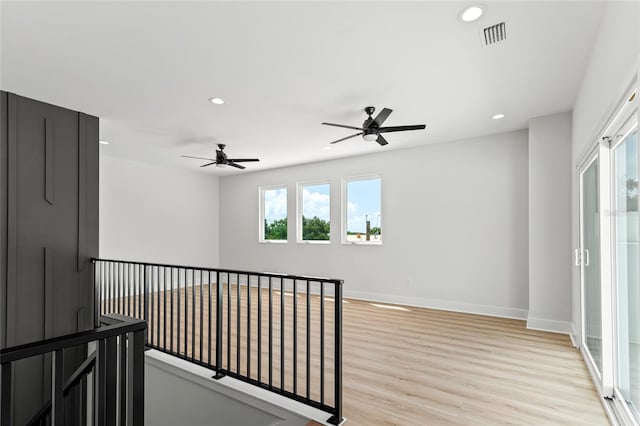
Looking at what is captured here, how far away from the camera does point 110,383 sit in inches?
52.3

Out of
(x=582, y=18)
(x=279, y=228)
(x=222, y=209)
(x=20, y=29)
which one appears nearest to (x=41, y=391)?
(x=20, y=29)

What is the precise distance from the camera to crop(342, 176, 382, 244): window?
6105 millimetres


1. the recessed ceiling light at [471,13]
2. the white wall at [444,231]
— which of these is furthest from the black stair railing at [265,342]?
the recessed ceiling light at [471,13]

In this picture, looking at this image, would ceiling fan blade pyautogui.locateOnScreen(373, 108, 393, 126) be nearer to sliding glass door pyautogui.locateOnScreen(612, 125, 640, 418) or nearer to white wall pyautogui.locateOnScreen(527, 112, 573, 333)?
sliding glass door pyautogui.locateOnScreen(612, 125, 640, 418)

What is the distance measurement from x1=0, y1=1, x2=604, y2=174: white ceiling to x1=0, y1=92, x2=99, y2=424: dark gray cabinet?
32cm

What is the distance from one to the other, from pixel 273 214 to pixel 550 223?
5278 millimetres

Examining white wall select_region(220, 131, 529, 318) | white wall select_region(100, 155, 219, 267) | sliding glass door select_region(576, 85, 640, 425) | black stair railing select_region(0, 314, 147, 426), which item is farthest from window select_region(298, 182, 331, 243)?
black stair railing select_region(0, 314, 147, 426)

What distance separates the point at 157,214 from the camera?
7004mm

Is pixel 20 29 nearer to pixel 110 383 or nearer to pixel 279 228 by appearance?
pixel 110 383

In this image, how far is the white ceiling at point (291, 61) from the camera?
2186 millimetres

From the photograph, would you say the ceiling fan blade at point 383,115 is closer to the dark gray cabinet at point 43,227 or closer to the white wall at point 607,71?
the white wall at point 607,71

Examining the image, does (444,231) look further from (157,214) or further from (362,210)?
(157,214)

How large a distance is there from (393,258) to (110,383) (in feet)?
16.2

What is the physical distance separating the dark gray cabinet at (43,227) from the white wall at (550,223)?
5516mm
